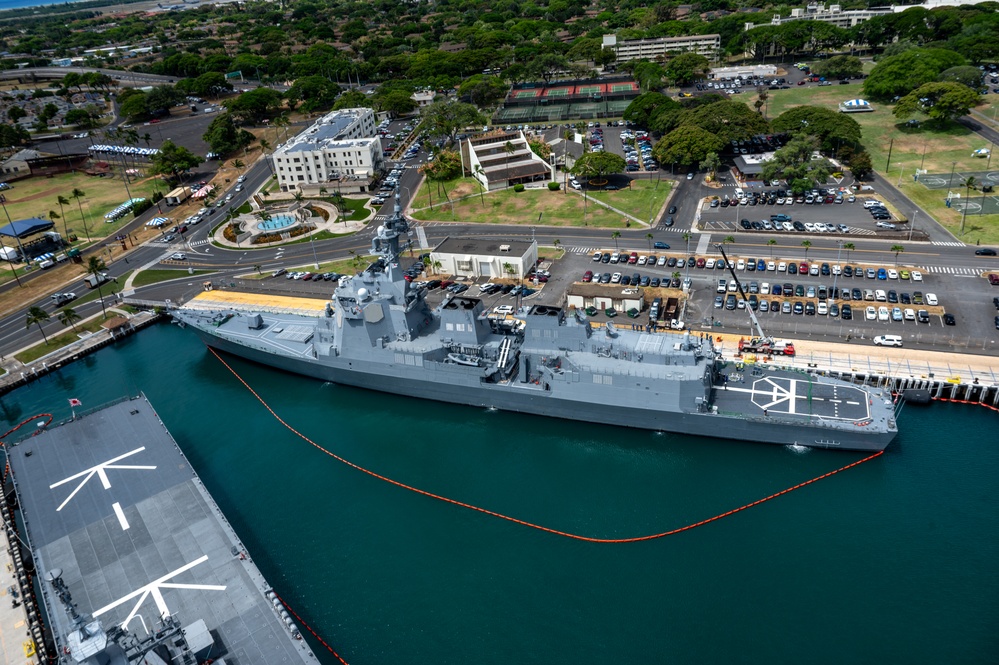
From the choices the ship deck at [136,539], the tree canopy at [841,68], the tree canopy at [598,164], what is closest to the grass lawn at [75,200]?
the ship deck at [136,539]

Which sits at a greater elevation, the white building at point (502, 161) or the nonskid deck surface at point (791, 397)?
the white building at point (502, 161)

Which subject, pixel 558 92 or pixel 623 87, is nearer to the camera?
pixel 623 87

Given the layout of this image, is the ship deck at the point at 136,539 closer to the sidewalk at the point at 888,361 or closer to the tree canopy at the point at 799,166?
the sidewalk at the point at 888,361

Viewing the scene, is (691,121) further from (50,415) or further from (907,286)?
(50,415)

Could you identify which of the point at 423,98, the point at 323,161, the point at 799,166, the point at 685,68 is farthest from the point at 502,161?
the point at 685,68

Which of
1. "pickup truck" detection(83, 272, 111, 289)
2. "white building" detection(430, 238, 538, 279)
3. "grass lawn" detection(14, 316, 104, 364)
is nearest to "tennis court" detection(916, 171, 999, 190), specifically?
"white building" detection(430, 238, 538, 279)

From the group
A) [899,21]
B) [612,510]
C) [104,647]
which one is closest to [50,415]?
[104,647]

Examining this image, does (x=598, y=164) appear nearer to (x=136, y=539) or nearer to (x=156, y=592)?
(x=136, y=539)
